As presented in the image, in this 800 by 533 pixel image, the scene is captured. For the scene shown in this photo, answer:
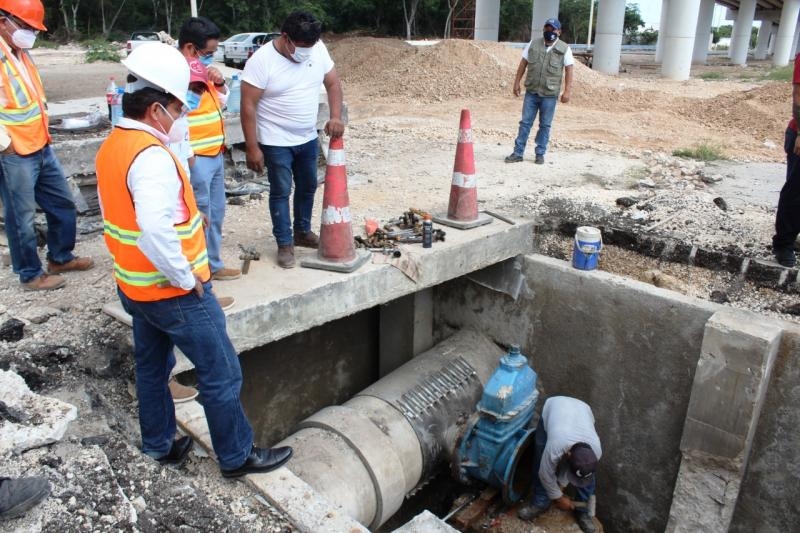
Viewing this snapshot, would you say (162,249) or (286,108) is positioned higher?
(286,108)

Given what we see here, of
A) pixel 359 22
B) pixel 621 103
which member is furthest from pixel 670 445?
pixel 359 22

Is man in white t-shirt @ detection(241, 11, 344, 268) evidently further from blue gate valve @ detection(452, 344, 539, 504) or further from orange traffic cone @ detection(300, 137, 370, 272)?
blue gate valve @ detection(452, 344, 539, 504)

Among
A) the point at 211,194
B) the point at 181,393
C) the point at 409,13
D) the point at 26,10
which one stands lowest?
the point at 181,393

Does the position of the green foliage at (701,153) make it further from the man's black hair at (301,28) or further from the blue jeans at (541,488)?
the man's black hair at (301,28)

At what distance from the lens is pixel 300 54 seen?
385 cm

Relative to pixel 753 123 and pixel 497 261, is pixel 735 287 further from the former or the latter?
pixel 753 123

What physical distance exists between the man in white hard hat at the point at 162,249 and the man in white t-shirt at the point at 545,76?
5541 millimetres

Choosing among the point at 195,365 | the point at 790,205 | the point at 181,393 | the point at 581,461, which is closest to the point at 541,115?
the point at 790,205

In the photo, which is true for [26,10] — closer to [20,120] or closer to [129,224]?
[20,120]

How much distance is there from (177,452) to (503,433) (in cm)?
281

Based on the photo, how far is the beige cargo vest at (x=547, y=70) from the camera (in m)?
7.33

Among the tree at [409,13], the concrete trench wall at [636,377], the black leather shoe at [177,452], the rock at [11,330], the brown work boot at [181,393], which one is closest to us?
the black leather shoe at [177,452]

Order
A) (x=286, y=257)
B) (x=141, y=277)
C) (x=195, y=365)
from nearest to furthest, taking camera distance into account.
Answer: (x=141, y=277)
(x=195, y=365)
(x=286, y=257)

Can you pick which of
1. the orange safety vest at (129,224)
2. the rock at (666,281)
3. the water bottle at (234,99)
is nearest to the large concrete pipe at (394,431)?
the rock at (666,281)
